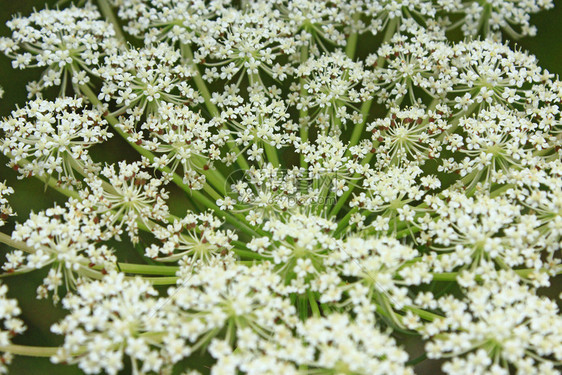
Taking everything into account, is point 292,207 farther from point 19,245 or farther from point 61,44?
point 61,44

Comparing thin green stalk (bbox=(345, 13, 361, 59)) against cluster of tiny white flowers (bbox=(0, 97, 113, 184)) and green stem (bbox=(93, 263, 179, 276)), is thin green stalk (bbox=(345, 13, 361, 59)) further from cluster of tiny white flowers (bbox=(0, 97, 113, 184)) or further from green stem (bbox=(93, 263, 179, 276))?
green stem (bbox=(93, 263, 179, 276))

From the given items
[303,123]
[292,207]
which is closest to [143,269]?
[292,207]

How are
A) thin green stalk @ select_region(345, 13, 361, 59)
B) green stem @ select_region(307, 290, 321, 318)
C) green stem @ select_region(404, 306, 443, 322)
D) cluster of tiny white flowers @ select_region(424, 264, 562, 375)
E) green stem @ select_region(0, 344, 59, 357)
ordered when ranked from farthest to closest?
thin green stalk @ select_region(345, 13, 361, 59), green stem @ select_region(307, 290, 321, 318), green stem @ select_region(404, 306, 443, 322), green stem @ select_region(0, 344, 59, 357), cluster of tiny white flowers @ select_region(424, 264, 562, 375)

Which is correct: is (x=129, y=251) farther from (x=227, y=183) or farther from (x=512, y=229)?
(x=512, y=229)

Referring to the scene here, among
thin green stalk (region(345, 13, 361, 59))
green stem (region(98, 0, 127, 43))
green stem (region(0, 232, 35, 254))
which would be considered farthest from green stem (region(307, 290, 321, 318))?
green stem (region(98, 0, 127, 43))

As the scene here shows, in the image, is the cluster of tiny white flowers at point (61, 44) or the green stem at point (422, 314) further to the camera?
the cluster of tiny white flowers at point (61, 44)

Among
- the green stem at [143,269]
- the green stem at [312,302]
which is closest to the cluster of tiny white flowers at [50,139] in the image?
the green stem at [143,269]

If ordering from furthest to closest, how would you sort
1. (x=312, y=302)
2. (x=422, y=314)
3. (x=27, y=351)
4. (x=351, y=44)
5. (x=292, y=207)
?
(x=351, y=44) → (x=292, y=207) → (x=312, y=302) → (x=422, y=314) → (x=27, y=351)

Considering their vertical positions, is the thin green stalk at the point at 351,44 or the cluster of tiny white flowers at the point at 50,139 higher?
the thin green stalk at the point at 351,44

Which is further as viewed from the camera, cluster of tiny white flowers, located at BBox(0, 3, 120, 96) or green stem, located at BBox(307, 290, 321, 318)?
cluster of tiny white flowers, located at BBox(0, 3, 120, 96)

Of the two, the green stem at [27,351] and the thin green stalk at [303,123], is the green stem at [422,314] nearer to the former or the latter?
the thin green stalk at [303,123]
